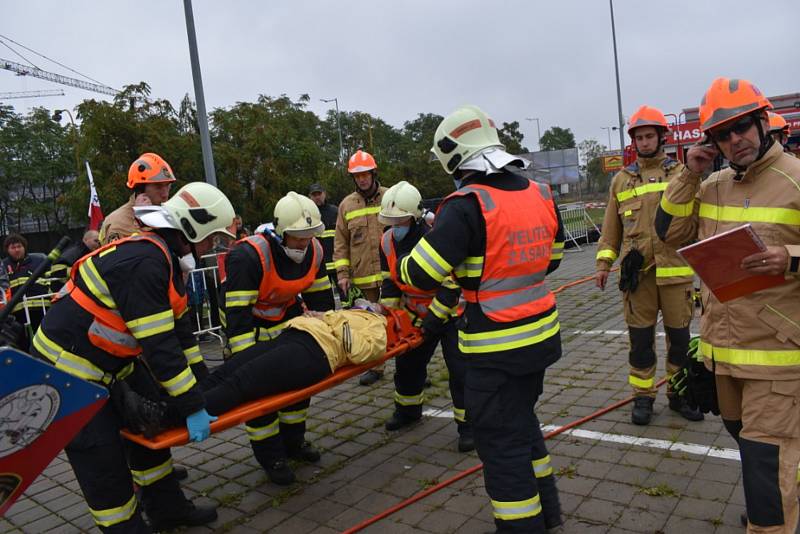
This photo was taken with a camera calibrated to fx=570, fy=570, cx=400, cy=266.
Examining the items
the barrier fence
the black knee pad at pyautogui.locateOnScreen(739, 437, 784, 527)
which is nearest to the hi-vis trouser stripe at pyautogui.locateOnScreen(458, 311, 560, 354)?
the black knee pad at pyautogui.locateOnScreen(739, 437, 784, 527)

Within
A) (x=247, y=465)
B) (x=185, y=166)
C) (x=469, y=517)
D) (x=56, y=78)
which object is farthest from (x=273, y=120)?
(x=56, y=78)

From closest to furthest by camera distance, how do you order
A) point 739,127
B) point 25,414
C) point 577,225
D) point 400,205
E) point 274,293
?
point 25,414
point 739,127
point 274,293
point 400,205
point 577,225

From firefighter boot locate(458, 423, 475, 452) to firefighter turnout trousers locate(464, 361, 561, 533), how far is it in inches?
55.3

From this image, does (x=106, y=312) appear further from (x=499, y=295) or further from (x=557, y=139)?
(x=557, y=139)

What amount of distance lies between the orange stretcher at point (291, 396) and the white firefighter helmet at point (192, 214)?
99 cm

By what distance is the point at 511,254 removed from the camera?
2660 millimetres

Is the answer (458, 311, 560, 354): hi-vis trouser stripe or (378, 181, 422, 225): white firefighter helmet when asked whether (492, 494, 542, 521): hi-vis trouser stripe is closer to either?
(458, 311, 560, 354): hi-vis trouser stripe

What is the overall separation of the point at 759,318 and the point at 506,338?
1063 mm

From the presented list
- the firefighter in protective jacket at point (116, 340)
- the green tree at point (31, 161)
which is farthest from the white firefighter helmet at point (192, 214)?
the green tree at point (31, 161)

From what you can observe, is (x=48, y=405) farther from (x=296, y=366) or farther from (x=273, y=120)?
(x=273, y=120)

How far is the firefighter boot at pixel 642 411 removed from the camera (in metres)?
4.27

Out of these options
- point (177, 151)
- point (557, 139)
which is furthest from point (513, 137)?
point (177, 151)

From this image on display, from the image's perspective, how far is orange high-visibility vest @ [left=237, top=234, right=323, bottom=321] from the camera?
391 cm

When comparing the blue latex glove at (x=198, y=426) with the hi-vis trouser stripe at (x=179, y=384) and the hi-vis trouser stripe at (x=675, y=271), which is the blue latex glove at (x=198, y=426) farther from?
the hi-vis trouser stripe at (x=675, y=271)
